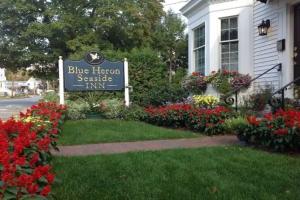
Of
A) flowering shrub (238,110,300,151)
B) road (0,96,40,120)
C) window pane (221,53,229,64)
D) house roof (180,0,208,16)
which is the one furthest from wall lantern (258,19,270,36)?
road (0,96,40,120)

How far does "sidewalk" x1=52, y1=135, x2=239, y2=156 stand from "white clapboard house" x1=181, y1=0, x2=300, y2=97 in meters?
4.02

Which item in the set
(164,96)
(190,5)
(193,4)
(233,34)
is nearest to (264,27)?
(233,34)

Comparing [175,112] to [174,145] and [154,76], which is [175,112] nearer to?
[174,145]

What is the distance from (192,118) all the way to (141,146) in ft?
8.12

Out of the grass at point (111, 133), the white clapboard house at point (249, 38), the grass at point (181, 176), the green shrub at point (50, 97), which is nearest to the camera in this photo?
the grass at point (181, 176)

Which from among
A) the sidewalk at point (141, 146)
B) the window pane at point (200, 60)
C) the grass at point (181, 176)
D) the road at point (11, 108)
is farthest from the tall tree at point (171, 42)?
the grass at point (181, 176)

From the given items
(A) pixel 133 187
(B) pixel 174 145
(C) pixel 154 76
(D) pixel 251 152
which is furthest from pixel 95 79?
(A) pixel 133 187

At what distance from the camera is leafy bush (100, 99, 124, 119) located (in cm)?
1281

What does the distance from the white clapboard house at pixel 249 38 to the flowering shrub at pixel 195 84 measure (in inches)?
15.5

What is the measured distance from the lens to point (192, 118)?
390 inches

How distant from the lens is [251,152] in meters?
6.71

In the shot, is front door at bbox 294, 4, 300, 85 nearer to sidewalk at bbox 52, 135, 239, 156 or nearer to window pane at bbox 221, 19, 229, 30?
window pane at bbox 221, 19, 229, 30

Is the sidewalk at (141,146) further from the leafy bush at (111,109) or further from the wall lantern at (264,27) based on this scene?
the wall lantern at (264,27)

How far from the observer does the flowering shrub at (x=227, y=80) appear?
1320cm
